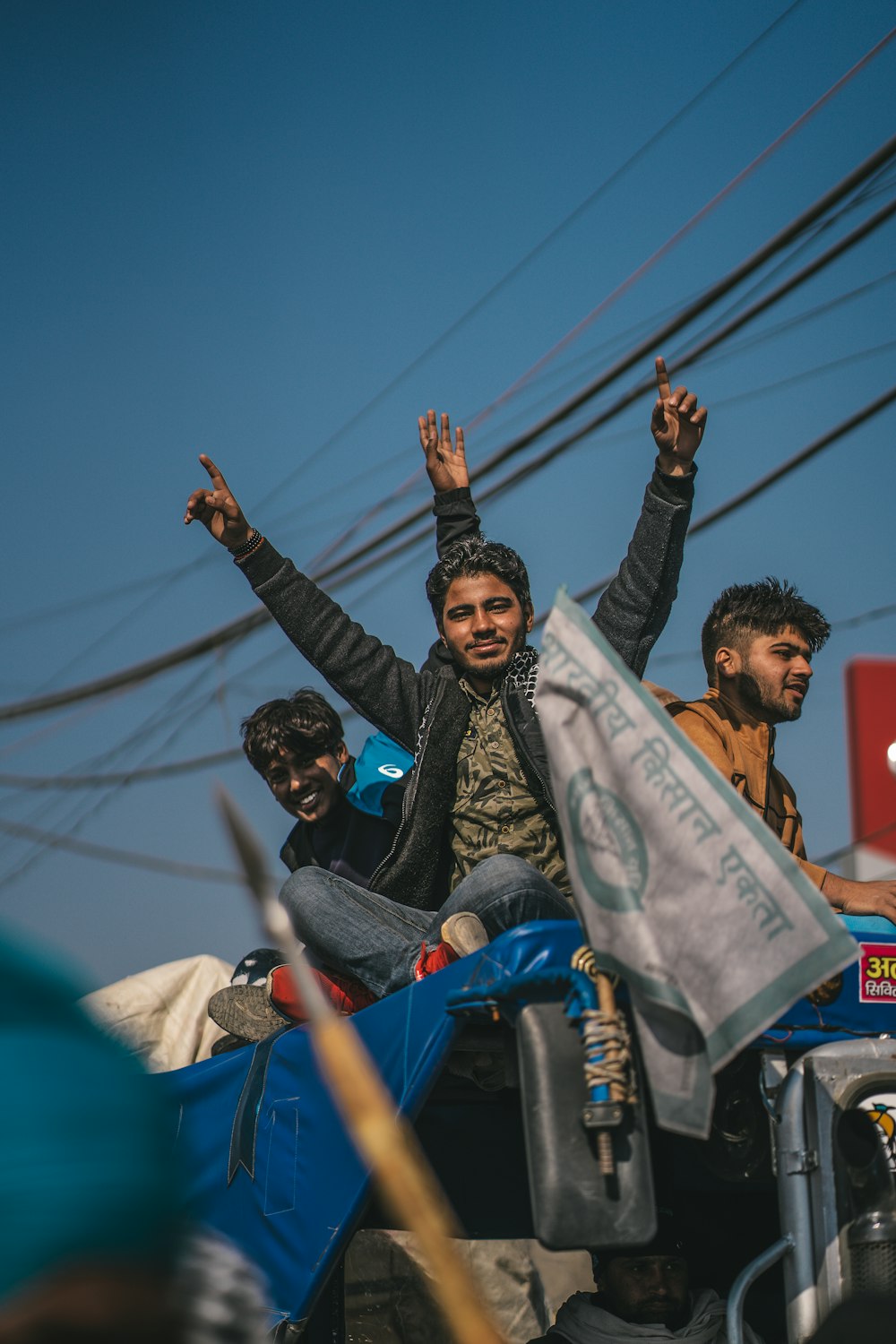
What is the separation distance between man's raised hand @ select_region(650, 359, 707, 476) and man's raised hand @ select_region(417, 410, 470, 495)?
938 millimetres

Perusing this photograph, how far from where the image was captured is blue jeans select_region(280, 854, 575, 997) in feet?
10.6

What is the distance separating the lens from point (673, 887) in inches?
100

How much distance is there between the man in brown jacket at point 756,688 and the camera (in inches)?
147

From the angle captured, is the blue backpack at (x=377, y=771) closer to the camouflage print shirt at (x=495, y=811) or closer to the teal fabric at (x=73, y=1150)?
the camouflage print shirt at (x=495, y=811)

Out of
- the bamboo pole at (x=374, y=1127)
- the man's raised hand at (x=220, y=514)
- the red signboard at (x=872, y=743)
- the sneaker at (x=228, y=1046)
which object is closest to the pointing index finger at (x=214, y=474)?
the man's raised hand at (x=220, y=514)

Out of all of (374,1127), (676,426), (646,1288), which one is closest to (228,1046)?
(646,1288)

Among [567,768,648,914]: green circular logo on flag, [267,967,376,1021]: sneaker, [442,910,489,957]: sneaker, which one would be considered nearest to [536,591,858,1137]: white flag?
[567,768,648,914]: green circular logo on flag

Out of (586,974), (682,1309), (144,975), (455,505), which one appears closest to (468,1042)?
(586,974)

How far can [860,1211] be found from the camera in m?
2.70

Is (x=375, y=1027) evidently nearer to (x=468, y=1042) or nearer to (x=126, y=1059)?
(x=468, y=1042)

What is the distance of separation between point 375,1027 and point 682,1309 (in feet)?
4.04

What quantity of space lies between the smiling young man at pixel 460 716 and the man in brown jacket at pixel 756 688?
21cm

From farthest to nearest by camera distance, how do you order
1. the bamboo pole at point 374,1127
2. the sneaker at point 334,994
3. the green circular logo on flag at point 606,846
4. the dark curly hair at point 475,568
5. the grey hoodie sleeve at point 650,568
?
the dark curly hair at point 475,568 < the grey hoodie sleeve at point 650,568 < the sneaker at point 334,994 < the green circular logo on flag at point 606,846 < the bamboo pole at point 374,1127

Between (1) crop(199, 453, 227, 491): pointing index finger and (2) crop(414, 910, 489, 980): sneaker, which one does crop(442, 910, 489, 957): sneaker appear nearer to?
(2) crop(414, 910, 489, 980): sneaker
